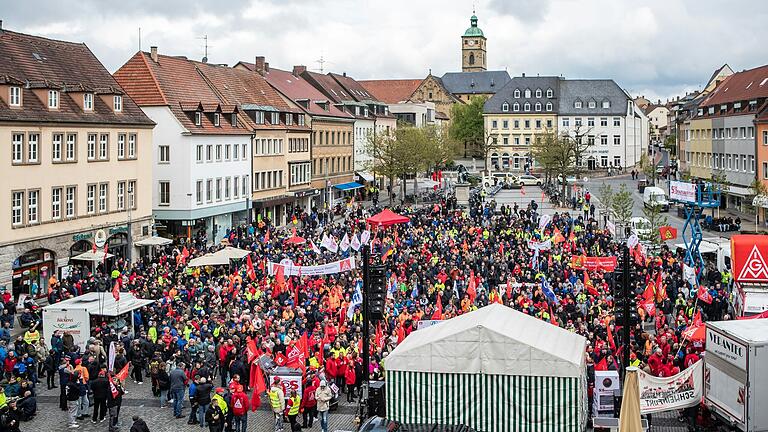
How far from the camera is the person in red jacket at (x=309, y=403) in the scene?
2069cm

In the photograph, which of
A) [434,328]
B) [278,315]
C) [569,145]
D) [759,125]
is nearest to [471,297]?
[278,315]

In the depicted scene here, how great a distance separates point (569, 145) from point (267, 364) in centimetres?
6616

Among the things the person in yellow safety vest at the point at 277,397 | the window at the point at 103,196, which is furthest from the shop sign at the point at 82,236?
the person in yellow safety vest at the point at 277,397

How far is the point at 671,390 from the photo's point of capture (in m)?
19.3

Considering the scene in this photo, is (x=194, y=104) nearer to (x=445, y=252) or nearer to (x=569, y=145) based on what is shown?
(x=445, y=252)

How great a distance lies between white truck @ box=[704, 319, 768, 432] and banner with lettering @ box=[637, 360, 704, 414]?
8.5 inches

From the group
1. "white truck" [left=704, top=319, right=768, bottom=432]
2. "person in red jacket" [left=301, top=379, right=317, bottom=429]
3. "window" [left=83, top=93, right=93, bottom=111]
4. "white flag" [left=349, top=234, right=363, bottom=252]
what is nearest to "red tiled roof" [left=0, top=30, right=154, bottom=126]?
"window" [left=83, top=93, right=93, bottom=111]

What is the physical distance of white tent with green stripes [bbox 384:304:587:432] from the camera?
55.9 feet

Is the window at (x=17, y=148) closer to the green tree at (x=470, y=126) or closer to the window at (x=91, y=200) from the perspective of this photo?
the window at (x=91, y=200)

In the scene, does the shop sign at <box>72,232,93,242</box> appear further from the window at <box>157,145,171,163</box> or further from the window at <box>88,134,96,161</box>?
the window at <box>157,145,171,163</box>

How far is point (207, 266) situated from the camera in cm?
3866

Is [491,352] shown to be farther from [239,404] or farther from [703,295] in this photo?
[703,295]

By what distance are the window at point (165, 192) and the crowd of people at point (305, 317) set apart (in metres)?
6.44

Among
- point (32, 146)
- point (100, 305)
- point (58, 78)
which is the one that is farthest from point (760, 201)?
point (100, 305)
